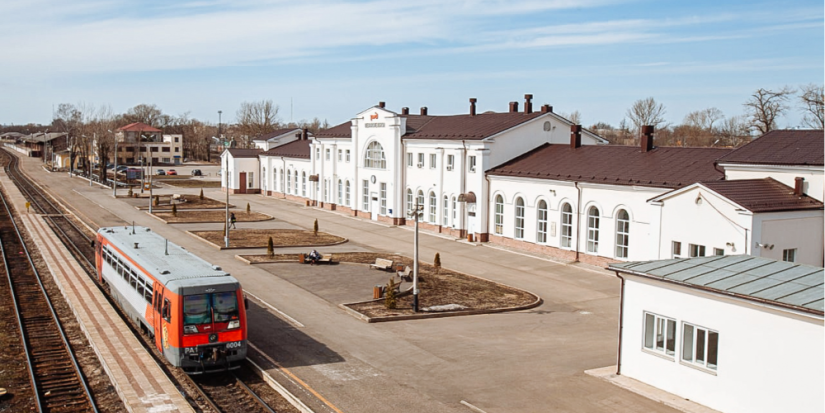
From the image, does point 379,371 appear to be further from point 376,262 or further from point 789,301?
point 376,262

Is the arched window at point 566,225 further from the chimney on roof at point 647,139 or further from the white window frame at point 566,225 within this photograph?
the chimney on roof at point 647,139

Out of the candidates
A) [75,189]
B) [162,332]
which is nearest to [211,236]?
Answer: [162,332]

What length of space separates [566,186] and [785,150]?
11.3 m

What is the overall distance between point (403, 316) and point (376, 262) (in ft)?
30.6

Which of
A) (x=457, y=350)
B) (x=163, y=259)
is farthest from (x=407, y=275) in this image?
(x=163, y=259)

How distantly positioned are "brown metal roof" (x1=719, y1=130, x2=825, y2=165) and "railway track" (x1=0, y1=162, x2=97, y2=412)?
80.8 ft

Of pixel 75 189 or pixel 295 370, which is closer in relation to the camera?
pixel 295 370

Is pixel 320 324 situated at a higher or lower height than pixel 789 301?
lower

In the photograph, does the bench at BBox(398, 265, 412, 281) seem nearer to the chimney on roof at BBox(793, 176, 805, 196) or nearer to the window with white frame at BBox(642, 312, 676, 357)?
the window with white frame at BBox(642, 312, 676, 357)

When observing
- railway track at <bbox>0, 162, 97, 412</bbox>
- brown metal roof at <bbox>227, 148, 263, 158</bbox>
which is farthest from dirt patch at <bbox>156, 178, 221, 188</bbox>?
railway track at <bbox>0, 162, 97, 412</bbox>

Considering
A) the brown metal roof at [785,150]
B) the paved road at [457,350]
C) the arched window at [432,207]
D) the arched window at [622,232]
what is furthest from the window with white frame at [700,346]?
the arched window at [432,207]

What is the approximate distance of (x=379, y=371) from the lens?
18219mm

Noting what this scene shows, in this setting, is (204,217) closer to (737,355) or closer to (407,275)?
(407,275)

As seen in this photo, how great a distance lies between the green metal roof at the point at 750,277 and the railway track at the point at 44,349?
43.7 ft
